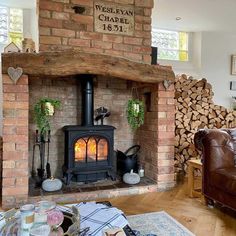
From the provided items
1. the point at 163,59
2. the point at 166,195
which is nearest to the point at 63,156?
the point at 166,195

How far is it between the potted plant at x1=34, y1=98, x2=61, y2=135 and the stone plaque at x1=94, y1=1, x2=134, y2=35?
110 centimetres

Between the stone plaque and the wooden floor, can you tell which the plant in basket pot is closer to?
the wooden floor

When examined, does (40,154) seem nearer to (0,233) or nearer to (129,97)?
(129,97)

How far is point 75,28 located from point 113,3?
61 centimetres

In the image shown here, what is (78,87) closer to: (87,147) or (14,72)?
(87,147)

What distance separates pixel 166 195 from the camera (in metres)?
3.10


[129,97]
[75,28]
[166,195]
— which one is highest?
[75,28]

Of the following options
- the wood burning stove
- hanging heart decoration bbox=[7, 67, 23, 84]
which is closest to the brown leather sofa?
the wood burning stove

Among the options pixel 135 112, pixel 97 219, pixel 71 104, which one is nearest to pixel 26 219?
pixel 97 219

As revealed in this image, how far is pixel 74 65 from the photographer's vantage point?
2789mm

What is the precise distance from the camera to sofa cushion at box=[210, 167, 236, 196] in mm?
2351

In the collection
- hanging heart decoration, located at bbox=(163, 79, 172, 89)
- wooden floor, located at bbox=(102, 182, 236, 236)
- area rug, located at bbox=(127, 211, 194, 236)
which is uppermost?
hanging heart decoration, located at bbox=(163, 79, 172, 89)

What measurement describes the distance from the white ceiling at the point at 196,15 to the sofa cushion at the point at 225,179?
2.50 m

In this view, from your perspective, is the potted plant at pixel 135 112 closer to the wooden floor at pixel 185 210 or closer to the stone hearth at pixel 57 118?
the stone hearth at pixel 57 118
